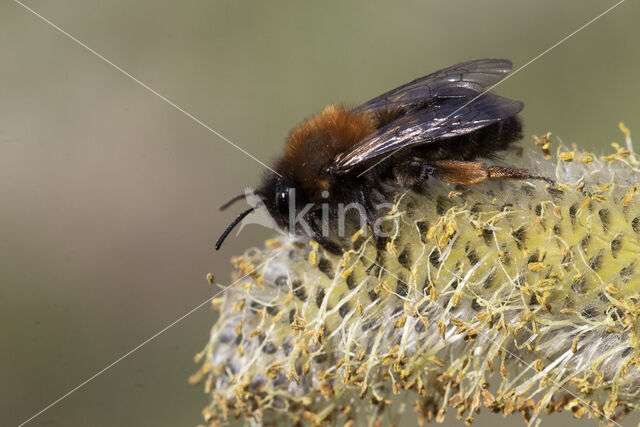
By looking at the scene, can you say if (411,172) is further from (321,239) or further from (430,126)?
(321,239)

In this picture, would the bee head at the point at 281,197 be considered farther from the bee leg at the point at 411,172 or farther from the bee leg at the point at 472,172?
the bee leg at the point at 472,172

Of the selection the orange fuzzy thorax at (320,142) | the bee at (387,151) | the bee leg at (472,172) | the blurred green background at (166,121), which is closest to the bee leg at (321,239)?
the bee at (387,151)

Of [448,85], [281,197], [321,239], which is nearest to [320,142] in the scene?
[281,197]

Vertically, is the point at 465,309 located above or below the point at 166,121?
below

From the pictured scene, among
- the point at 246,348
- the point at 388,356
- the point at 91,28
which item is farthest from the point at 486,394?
the point at 91,28

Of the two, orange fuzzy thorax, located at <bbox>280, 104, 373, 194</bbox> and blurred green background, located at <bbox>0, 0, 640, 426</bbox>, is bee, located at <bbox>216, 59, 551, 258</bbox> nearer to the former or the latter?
orange fuzzy thorax, located at <bbox>280, 104, 373, 194</bbox>

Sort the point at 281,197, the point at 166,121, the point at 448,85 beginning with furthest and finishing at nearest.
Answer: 1. the point at 166,121
2. the point at 448,85
3. the point at 281,197

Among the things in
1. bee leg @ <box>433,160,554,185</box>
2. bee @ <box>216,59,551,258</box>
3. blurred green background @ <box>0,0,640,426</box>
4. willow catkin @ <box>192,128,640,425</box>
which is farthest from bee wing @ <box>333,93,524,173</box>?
blurred green background @ <box>0,0,640,426</box>
